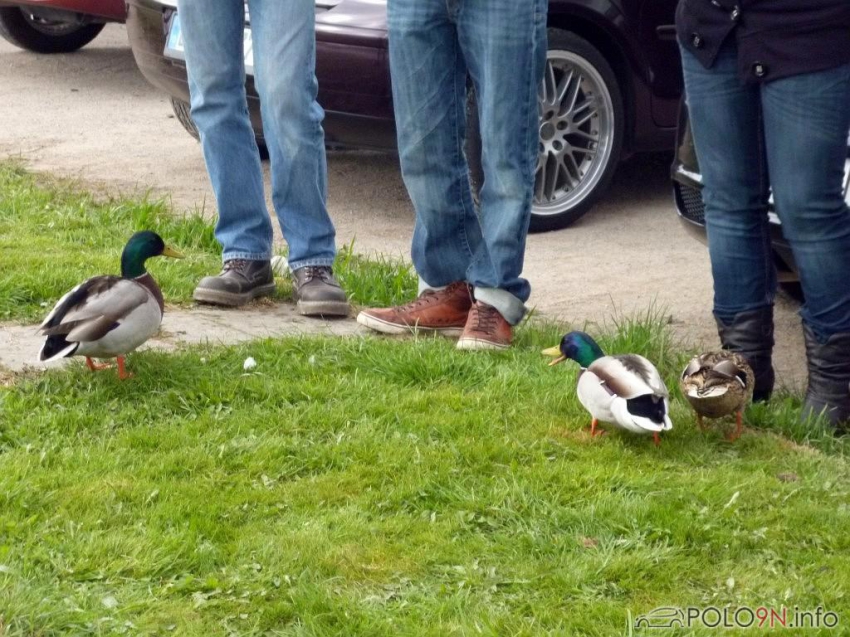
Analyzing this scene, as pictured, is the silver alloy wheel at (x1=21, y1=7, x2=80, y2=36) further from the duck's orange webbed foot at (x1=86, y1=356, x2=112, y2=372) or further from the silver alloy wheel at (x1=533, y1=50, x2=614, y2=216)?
the duck's orange webbed foot at (x1=86, y1=356, x2=112, y2=372)

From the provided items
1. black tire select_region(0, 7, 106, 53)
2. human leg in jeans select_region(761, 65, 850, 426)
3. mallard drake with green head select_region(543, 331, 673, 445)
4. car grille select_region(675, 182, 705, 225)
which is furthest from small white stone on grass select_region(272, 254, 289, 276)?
black tire select_region(0, 7, 106, 53)

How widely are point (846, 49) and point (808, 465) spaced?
3.76 ft

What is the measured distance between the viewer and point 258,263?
5172 millimetres

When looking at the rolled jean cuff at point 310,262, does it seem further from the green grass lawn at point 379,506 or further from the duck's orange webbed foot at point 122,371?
the duck's orange webbed foot at point 122,371

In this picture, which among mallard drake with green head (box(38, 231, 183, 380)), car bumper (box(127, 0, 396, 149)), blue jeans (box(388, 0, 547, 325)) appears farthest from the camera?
car bumper (box(127, 0, 396, 149))

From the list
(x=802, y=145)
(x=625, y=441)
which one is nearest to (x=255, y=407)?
(x=625, y=441)

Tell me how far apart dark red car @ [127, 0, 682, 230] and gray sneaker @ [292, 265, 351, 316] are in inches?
49.4

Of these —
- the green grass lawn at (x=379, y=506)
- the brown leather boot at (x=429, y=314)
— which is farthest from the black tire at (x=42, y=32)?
the green grass lawn at (x=379, y=506)

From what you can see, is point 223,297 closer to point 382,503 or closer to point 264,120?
point 264,120

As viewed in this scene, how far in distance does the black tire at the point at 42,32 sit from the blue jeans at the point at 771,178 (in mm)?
7617

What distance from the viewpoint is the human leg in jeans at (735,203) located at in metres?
4.04

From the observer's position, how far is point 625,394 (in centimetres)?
373

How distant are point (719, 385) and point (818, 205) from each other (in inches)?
23.5

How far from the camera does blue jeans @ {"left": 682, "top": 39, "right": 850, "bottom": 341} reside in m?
3.83
